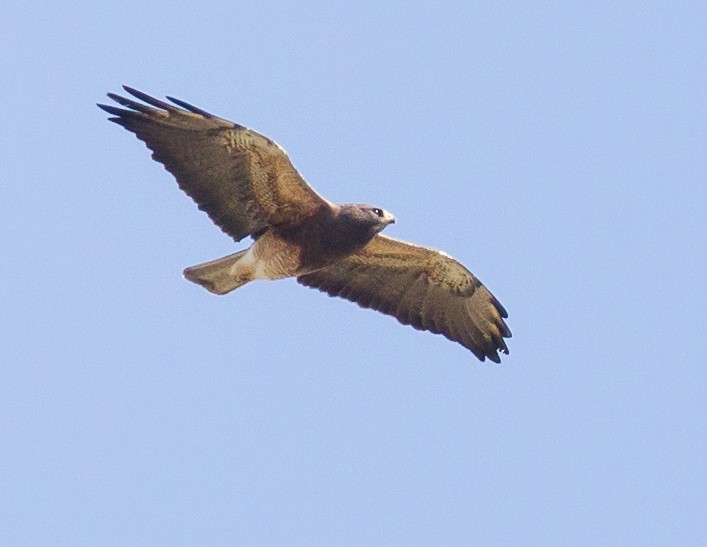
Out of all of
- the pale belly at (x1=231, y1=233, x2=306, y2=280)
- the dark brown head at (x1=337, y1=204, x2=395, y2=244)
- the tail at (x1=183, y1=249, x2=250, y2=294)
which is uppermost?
the dark brown head at (x1=337, y1=204, x2=395, y2=244)

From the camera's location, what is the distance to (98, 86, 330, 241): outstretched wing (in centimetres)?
1550

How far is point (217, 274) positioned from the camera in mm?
16547

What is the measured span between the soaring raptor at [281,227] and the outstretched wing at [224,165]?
10 mm

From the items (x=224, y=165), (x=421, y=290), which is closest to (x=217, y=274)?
(x=224, y=165)

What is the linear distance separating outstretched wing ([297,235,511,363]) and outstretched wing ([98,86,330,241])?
1.40 m

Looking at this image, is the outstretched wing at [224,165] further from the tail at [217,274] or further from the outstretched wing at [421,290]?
the outstretched wing at [421,290]

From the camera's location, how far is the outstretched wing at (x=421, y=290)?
17.5 m

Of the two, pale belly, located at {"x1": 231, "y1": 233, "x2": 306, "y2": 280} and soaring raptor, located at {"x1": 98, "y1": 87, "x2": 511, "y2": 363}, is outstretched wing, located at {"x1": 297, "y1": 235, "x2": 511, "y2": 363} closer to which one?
soaring raptor, located at {"x1": 98, "y1": 87, "x2": 511, "y2": 363}

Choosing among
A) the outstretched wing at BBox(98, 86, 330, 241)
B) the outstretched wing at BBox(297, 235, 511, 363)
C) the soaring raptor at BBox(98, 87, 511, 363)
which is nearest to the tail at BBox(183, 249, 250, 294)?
the soaring raptor at BBox(98, 87, 511, 363)

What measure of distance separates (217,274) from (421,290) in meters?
2.57

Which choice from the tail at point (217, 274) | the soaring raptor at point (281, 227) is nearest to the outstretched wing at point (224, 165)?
the soaring raptor at point (281, 227)

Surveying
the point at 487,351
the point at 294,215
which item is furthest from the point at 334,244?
the point at 487,351

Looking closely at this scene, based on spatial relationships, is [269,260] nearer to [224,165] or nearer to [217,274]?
[217,274]

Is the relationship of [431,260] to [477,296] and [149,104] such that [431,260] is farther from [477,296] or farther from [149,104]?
[149,104]
